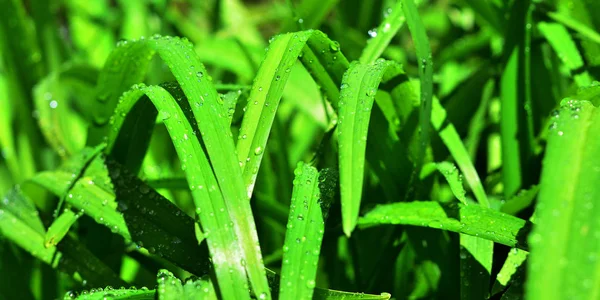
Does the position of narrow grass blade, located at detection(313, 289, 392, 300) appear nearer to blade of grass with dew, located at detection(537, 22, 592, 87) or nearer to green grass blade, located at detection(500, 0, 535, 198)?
green grass blade, located at detection(500, 0, 535, 198)

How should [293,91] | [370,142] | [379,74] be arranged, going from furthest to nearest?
[293,91] → [370,142] → [379,74]

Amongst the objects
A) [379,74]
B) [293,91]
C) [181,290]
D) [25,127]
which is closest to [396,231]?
[379,74]

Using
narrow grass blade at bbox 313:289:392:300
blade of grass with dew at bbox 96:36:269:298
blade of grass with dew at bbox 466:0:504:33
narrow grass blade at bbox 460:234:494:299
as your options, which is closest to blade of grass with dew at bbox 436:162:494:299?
narrow grass blade at bbox 460:234:494:299

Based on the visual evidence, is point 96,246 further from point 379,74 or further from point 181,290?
point 379,74

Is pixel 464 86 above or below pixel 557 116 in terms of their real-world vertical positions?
above

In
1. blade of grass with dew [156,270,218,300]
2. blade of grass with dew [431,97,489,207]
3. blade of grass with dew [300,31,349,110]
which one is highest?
blade of grass with dew [300,31,349,110]

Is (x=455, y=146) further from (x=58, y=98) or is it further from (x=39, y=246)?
(x=58, y=98)

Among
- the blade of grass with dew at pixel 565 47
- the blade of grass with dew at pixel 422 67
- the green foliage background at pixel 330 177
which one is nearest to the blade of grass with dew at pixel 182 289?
the green foliage background at pixel 330 177
